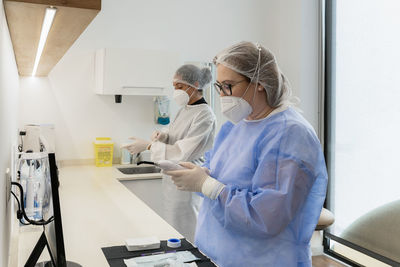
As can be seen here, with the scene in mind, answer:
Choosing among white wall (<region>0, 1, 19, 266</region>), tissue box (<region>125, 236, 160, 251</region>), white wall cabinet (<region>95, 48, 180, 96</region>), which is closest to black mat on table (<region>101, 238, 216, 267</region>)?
tissue box (<region>125, 236, 160, 251</region>)

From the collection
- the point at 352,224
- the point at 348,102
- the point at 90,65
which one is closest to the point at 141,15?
the point at 90,65

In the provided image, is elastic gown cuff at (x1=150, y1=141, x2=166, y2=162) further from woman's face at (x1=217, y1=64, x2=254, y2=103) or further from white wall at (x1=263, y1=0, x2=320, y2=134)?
white wall at (x1=263, y1=0, x2=320, y2=134)

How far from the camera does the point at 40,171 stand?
1.77m

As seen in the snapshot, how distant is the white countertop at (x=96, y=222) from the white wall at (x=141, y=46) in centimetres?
90

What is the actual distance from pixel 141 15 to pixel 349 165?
2291 mm

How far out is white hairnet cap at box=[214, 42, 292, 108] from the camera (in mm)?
1485

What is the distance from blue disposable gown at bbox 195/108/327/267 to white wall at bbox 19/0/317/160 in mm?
2253

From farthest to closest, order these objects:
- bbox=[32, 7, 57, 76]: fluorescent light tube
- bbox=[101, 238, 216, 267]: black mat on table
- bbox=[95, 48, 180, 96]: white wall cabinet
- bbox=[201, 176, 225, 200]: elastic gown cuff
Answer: bbox=[95, 48, 180, 96]: white wall cabinet < bbox=[201, 176, 225, 200]: elastic gown cuff < bbox=[101, 238, 216, 267]: black mat on table < bbox=[32, 7, 57, 76]: fluorescent light tube

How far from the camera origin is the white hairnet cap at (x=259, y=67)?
4.87 feet

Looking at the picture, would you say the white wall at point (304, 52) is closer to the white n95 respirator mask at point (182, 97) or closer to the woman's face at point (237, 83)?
the white n95 respirator mask at point (182, 97)

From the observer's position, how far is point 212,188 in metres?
1.45

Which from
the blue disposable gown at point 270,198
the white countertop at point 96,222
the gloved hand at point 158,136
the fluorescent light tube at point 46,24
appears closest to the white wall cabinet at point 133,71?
the gloved hand at point 158,136

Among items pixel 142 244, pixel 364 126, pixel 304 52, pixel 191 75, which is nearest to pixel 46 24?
pixel 142 244

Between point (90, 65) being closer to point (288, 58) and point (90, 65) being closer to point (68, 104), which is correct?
point (68, 104)
